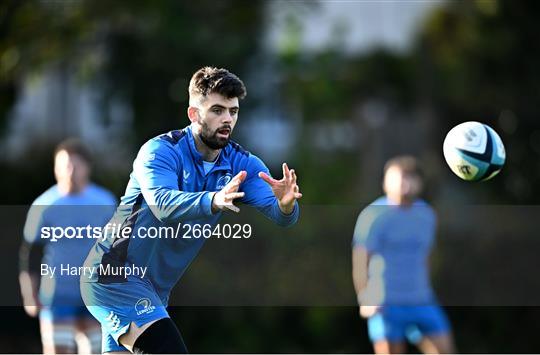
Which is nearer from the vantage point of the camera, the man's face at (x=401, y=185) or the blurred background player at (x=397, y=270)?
the man's face at (x=401, y=185)

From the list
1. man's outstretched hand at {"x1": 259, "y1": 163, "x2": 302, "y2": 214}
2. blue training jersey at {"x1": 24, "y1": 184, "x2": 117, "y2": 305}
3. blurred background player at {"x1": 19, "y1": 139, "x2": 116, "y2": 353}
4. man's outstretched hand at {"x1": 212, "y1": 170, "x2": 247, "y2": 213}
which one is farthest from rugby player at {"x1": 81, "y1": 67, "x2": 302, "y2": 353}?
blurred background player at {"x1": 19, "y1": 139, "x2": 116, "y2": 353}

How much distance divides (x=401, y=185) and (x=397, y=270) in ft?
2.60

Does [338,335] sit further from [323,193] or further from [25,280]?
[25,280]

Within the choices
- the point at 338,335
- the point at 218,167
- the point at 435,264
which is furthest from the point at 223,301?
the point at 218,167

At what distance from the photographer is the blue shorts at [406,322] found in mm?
9711

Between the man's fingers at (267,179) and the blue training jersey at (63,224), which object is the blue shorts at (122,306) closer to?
the man's fingers at (267,179)

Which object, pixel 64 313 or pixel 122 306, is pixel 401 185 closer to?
pixel 64 313

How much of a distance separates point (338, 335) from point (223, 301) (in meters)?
1.41

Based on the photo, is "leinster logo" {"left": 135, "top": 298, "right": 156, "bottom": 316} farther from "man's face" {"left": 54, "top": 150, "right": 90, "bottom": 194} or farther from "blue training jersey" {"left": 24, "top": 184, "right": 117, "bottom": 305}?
"man's face" {"left": 54, "top": 150, "right": 90, "bottom": 194}

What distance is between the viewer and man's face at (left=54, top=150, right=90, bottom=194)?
9398 millimetres

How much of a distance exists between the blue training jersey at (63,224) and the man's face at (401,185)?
2.40m

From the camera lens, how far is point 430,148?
50.4 feet

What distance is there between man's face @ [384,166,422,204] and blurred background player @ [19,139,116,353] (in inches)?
94.3

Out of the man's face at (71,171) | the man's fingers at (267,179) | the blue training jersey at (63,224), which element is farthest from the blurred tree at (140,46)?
the man's fingers at (267,179)
